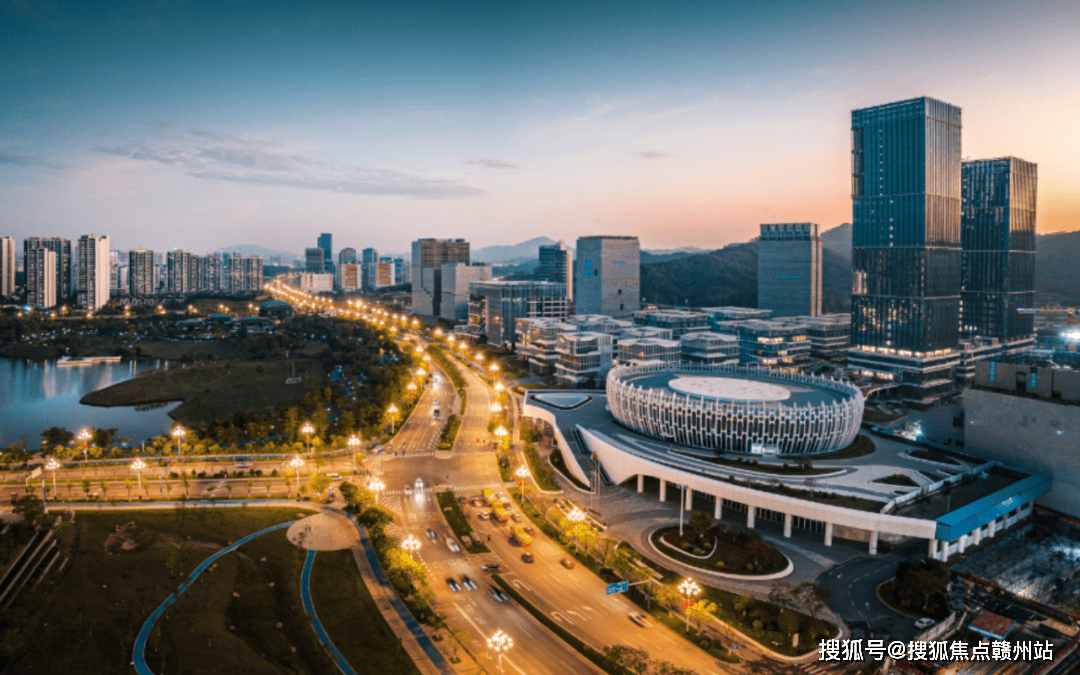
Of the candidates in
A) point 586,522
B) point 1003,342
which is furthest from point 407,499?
point 1003,342

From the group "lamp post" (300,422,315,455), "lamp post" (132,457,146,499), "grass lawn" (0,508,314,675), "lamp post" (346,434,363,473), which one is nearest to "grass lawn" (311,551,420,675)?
"grass lawn" (0,508,314,675)

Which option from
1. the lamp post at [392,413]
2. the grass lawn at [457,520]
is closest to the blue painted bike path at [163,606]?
the grass lawn at [457,520]

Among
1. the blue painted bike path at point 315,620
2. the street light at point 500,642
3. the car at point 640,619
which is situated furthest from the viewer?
the car at point 640,619

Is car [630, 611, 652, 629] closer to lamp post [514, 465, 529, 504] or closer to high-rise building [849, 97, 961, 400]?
lamp post [514, 465, 529, 504]

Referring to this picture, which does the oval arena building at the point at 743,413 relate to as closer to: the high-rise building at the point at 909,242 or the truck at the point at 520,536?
the truck at the point at 520,536

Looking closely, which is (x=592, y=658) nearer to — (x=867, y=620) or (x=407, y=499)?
(x=867, y=620)
